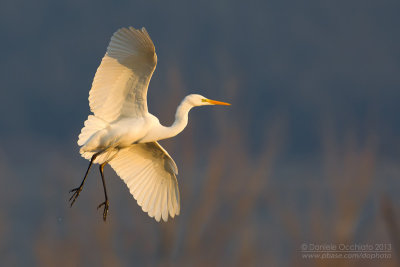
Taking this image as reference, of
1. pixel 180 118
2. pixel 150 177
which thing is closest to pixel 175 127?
pixel 180 118

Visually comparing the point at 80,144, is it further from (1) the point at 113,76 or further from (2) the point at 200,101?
(2) the point at 200,101

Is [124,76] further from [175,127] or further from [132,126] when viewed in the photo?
[175,127]

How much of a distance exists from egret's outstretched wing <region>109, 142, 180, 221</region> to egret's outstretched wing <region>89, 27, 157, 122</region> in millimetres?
814

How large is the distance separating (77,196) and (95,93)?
4.35 ft

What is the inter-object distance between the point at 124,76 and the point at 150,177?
5.53 ft

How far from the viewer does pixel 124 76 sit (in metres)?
5.66

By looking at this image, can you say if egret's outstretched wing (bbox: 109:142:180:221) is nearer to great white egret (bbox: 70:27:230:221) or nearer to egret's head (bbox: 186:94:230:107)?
great white egret (bbox: 70:27:230:221)

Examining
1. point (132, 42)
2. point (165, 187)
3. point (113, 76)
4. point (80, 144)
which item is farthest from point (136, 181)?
point (132, 42)

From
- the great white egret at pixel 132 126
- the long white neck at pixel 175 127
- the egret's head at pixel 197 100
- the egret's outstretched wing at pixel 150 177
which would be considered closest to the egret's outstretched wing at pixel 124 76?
the great white egret at pixel 132 126

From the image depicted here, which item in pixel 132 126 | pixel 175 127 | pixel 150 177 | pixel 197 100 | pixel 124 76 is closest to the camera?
pixel 124 76

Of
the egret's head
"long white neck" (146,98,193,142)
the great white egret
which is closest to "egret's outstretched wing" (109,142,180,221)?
the great white egret

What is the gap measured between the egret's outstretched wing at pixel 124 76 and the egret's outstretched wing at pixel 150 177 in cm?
81

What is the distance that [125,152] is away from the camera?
686 cm

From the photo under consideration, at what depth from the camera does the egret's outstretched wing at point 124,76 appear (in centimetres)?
532
